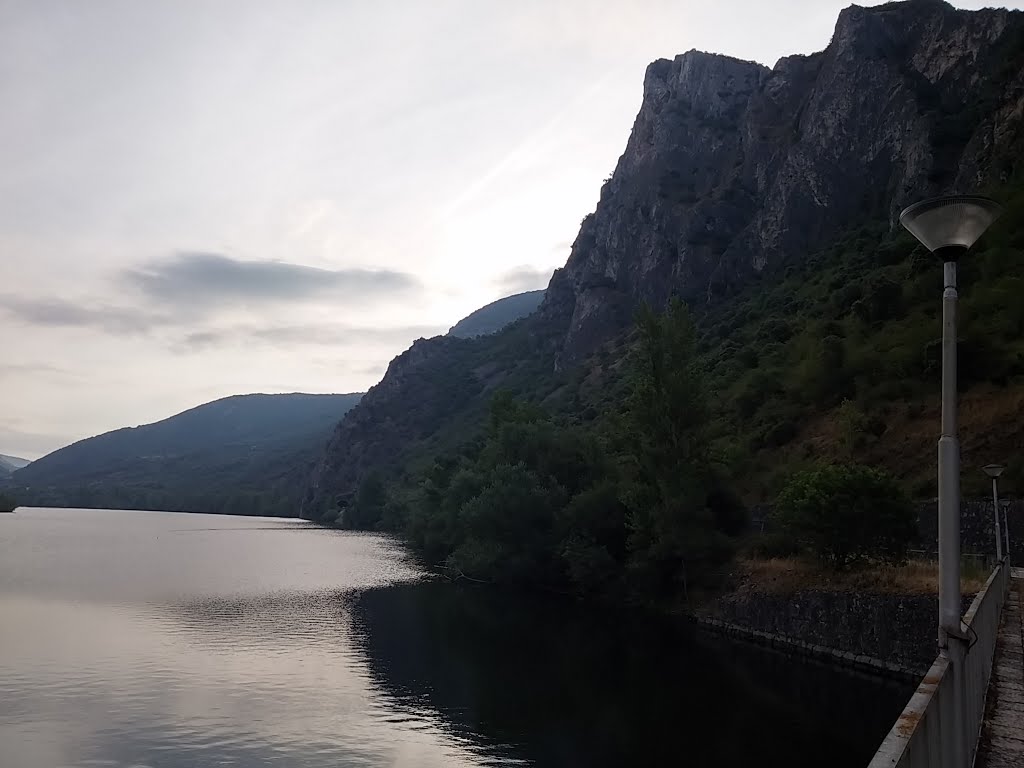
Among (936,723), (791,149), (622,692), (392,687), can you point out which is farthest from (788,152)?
(936,723)

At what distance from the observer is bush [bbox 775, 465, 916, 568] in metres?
38.0

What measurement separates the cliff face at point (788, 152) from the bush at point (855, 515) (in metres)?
57.7

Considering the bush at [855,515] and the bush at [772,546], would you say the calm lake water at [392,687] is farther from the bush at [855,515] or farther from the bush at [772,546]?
the bush at [772,546]

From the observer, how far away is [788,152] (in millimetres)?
129625

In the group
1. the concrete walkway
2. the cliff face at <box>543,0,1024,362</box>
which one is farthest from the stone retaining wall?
the cliff face at <box>543,0,1024,362</box>

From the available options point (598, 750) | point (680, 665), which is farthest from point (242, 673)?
point (680, 665)

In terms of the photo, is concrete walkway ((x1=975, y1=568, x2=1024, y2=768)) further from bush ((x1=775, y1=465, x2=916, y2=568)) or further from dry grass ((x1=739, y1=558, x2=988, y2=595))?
bush ((x1=775, y1=465, x2=916, y2=568))

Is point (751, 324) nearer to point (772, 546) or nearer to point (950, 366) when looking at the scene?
point (772, 546)

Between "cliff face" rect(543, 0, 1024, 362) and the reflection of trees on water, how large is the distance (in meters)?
68.0

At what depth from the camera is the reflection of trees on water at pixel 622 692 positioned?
26109mm

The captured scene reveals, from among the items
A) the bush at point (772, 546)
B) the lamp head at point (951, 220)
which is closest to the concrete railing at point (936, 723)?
the lamp head at point (951, 220)

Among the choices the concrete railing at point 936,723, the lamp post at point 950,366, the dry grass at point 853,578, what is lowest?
the dry grass at point 853,578

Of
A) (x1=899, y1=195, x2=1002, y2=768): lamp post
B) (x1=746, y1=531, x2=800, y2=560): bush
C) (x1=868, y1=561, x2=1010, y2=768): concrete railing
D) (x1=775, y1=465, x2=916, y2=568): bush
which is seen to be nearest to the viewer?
(x1=868, y1=561, x2=1010, y2=768): concrete railing

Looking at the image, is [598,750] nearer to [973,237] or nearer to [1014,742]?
[1014,742]
